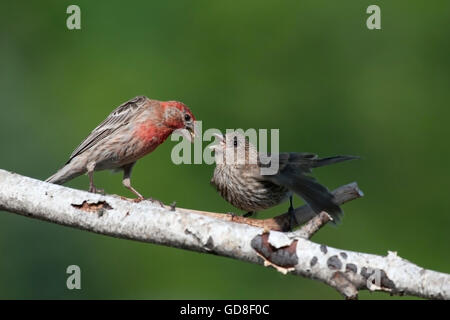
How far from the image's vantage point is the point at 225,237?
212 inches

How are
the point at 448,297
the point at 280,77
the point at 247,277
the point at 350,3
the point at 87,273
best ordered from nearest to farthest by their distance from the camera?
1. the point at 448,297
2. the point at 247,277
3. the point at 87,273
4. the point at 280,77
5. the point at 350,3

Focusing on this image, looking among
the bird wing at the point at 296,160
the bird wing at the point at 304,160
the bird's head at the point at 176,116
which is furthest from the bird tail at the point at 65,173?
the bird wing at the point at 304,160

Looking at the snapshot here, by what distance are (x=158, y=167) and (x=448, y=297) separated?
20.1ft

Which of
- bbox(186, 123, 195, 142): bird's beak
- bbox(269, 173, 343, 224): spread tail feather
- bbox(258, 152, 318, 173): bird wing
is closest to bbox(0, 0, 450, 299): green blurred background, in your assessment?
bbox(186, 123, 195, 142): bird's beak

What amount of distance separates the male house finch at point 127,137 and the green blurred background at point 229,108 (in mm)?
2096

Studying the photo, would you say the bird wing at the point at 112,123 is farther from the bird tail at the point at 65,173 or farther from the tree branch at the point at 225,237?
the tree branch at the point at 225,237

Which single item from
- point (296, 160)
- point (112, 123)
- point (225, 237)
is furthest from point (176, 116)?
point (225, 237)

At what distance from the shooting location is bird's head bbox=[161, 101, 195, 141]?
7.93m

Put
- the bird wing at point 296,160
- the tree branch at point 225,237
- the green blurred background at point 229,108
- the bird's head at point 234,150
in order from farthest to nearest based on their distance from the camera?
the green blurred background at point 229,108 < the bird's head at point 234,150 < the bird wing at point 296,160 < the tree branch at point 225,237

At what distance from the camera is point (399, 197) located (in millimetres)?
11219

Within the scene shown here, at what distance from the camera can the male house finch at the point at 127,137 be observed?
25.7ft

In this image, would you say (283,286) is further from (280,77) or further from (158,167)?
(280,77)

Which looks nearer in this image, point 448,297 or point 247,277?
point 448,297

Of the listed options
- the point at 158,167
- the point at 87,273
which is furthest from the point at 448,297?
the point at 87,273
